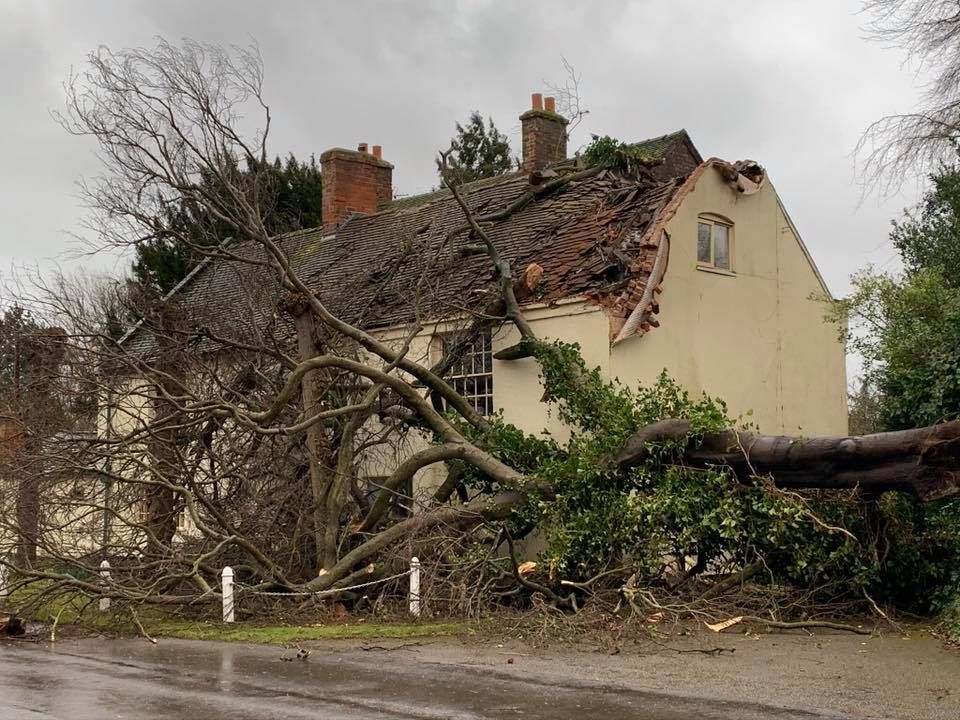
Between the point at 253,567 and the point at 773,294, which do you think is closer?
the point at 253,567

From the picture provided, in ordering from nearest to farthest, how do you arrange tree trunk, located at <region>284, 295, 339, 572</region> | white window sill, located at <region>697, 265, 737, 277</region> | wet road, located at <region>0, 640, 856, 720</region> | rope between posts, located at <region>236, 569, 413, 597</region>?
wet road, located at <region>0, 640, 856, 720</region> → rope between posts, located at <region>236, 569, 413, 597</region> → tree trunk, located at <region>284, 295, 339, 572</region> → white window sill, located at <region>697, 265, 737, 277</region>

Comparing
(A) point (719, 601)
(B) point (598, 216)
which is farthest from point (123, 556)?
(B) point (598, 216)

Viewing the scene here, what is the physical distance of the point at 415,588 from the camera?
13.5m

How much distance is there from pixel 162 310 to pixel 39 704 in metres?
10.2

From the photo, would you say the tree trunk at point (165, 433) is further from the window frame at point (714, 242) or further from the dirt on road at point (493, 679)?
the window frame at point (714, 242)

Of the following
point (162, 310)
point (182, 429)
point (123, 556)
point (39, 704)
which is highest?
point (162, 310)

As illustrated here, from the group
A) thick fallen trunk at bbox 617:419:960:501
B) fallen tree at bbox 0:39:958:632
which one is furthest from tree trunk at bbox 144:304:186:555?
thick fallen trunk at bbox 617:419:960:501

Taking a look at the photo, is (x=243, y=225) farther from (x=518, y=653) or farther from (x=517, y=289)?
(x=518, y=653)

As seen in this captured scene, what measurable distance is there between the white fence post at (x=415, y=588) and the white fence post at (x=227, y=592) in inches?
84.1

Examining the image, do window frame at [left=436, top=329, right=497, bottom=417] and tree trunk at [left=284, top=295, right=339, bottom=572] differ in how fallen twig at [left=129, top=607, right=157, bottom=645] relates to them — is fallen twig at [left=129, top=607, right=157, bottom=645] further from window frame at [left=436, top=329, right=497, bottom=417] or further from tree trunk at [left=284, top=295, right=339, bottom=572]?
window frame at [left=436, top=329, right=497, bottom=417]

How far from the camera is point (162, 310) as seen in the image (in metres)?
17.7

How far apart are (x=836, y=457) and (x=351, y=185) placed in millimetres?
16113

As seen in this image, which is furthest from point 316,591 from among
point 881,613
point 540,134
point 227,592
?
point 540,134

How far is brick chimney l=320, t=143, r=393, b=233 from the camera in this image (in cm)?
2547
